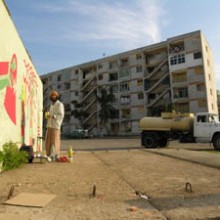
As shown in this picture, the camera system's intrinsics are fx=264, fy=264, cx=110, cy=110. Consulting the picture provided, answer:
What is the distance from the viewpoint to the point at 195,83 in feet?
138

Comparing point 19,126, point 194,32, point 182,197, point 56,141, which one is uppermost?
point 194,32

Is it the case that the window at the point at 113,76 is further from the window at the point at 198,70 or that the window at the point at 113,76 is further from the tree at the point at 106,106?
the window at the point at 198,70

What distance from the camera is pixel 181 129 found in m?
18.3

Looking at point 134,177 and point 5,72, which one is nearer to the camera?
point 134,177

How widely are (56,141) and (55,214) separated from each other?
6083 mm

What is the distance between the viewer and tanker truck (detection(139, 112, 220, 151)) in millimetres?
16516

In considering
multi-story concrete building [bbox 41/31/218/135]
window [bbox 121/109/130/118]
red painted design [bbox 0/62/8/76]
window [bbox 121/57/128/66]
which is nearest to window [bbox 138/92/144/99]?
multi-story concrete building [bbox 41/31/218/135]

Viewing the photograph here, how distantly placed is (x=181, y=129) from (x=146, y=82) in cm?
3245

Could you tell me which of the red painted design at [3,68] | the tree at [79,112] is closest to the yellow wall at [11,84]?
the red painted design at [3,68]

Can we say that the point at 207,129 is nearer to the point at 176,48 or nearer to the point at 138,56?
the point at 176,48

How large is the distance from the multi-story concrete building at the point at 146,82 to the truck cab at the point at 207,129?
24.9 metres

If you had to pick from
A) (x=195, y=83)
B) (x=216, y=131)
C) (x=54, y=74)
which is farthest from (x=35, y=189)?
(x=54, y=74)

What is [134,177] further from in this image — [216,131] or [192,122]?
[192,122]

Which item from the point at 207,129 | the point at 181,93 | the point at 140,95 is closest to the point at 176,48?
the point at 181,93
